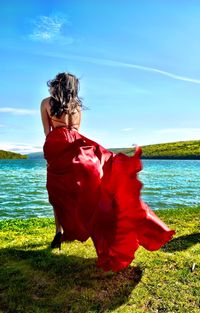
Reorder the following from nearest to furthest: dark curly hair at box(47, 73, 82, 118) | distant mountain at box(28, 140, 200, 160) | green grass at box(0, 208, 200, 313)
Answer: green grass at box(0, 208, 200, 313) < dark curly hair at box(47, 73, 82, 118) < distant mountain at box(28, 140, 200, 160)

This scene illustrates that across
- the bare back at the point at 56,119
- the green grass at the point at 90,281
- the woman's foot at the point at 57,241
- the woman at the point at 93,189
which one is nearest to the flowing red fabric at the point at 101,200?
the woman at the point at 93,189

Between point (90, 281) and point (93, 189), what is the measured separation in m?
1.50

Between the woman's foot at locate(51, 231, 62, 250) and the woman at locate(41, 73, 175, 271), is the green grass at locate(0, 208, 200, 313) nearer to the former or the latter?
the woman's foot at locate(51, 231, 62, 250)

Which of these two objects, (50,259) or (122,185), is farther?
(50,259)

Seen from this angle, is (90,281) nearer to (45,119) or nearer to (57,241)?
(57,241)

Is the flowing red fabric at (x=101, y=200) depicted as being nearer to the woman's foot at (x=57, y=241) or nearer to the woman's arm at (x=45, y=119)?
the woman's arm at (x=45, y=119)

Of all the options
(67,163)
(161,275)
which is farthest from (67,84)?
(161,275)

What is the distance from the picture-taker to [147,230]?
266 inches

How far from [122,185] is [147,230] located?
2.85 ft

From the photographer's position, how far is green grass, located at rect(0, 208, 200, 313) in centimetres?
590

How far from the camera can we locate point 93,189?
6.95m

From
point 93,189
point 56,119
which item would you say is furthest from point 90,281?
point 56,119

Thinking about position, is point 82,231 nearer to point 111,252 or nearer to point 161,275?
point 111,252

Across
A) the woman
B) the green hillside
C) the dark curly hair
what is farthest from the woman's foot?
the green hillside
